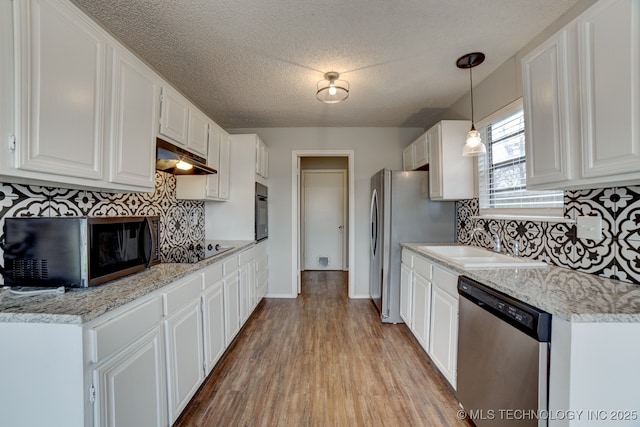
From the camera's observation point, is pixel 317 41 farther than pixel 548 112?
Yes

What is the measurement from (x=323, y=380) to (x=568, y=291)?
1640 mm

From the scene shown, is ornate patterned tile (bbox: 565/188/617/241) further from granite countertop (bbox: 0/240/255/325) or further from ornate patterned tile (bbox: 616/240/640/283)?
granite countertop (bbox: 0/240/255/325)

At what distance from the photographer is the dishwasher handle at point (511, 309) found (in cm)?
107

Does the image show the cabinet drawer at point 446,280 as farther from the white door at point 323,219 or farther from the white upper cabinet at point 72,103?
the white door at point 323,219

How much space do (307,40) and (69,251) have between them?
1895 mm

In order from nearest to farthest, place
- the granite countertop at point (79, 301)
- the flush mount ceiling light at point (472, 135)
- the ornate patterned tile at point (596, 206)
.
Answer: the granite countertop at point (79, 301) → the ornate patterned tile at point (596, 206) → the flush mount ceiling light at point (472, 135)

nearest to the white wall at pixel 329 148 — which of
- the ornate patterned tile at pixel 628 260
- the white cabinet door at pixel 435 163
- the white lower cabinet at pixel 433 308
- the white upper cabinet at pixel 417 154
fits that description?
the white upper cabinet at pixel 417 154

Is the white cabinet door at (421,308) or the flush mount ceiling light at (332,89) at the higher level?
the flush mount ceiling light at (332,89)

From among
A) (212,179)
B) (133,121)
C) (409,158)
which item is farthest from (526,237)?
(212,179)

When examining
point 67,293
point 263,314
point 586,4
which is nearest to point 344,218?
point 263,314

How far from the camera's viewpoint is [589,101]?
1.21m

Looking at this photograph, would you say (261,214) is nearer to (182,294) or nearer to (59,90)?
(182,294)

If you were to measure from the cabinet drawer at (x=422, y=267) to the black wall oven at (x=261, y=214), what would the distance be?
5.99 feet

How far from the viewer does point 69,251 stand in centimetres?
119
